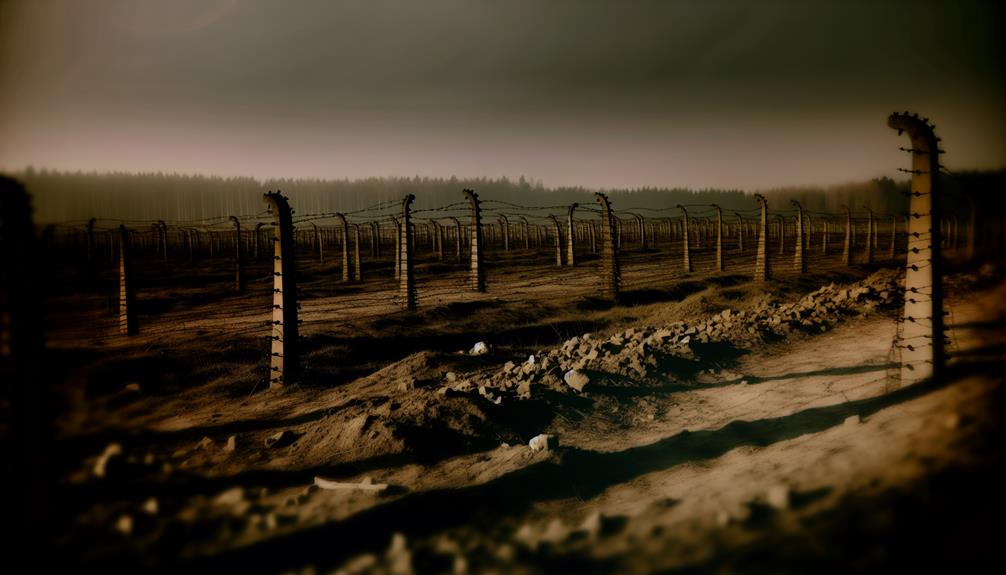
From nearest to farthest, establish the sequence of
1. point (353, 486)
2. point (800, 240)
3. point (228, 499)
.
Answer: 1. point (228, 499)
2. point (353, 486)
3. point (800, 240)

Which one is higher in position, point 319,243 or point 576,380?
point 319,243

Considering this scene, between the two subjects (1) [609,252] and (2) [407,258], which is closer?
(2) [407,258]

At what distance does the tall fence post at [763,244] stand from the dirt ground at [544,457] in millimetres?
8088

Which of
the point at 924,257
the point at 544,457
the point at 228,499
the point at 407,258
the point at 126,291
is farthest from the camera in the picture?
the point at 407,258

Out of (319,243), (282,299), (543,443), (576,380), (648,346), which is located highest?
(319,243)

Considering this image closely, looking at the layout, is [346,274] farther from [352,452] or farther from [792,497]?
[792,497]

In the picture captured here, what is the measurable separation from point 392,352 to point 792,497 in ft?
27.1

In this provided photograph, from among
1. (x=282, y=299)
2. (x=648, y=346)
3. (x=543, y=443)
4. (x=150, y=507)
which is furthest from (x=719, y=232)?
(x=150, y=507)

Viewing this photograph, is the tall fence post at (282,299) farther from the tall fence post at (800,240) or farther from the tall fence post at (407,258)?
the tall fence post at (800,240)

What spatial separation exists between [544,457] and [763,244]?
15674mm

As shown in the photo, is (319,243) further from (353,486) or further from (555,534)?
(555,534)

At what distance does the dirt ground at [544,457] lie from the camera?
2578 mm

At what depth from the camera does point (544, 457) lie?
4.60 meters

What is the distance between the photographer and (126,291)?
11578mm
